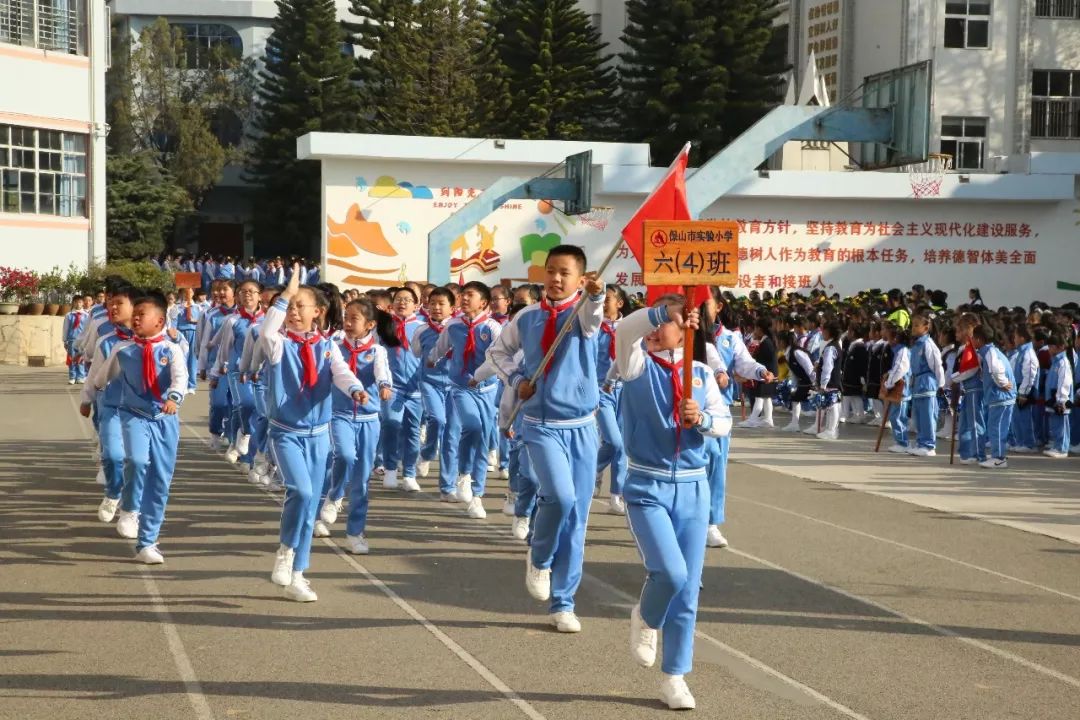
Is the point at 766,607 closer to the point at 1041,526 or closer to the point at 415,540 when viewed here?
the point at 415,540

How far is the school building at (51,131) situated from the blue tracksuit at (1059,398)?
32.1m

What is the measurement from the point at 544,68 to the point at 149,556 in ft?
150

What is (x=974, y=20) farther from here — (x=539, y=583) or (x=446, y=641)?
(x=446, y=641)

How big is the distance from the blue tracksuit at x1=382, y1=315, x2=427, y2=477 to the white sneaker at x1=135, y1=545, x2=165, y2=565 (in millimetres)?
4778

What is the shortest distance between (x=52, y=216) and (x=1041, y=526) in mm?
37150

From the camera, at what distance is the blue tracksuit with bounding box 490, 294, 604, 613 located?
872cm

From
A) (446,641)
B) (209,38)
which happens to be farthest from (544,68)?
(446,641)

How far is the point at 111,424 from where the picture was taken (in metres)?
11.8

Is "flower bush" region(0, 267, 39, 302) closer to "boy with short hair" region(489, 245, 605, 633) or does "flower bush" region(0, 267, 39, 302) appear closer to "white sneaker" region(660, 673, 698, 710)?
"boy with short hair" region(489, 245, 605, 633)

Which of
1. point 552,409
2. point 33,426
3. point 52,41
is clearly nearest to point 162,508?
point 552,409

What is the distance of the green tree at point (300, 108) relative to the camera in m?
59.4

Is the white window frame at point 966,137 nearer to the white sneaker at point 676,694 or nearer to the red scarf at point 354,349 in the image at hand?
the red scarf at point 354,349

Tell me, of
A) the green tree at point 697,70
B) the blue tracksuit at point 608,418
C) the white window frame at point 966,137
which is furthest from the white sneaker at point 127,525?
the green tree at point 697,70

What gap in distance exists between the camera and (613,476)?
13.3 meters
